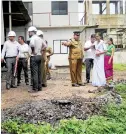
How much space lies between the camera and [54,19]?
31.2 metres

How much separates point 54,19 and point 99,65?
19.8 m

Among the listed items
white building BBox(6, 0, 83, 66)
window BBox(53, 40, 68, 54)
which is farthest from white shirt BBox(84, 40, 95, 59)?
window BBox(53, 40, 68, 54)

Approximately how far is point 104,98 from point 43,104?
139 cm

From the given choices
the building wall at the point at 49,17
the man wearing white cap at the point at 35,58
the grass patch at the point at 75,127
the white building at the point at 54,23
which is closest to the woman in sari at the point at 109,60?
the man wearing white cap at the point at 35,58

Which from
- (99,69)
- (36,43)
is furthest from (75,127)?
(99,69)

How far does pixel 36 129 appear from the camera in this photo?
5.96m

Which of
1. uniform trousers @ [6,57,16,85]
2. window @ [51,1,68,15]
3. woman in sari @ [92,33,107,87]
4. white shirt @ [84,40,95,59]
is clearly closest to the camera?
uniform trousers @ [6,57,16,85]

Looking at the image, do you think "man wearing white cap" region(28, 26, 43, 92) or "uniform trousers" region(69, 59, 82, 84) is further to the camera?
"uniform trousers" region(69, 59, 82, 84)

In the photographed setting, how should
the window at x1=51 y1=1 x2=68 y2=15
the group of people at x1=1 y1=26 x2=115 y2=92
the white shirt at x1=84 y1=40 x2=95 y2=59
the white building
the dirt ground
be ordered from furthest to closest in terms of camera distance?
the window at x1=51 y1=1 x2=68 y2=15 → the white building → the white shirt at x1=84 y1=40 x2=95 y2=59 → the group of people at x1=1 y1=26 x2=115 y2=92 → the dirt ground

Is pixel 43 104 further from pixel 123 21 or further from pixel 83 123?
pixel 123 21

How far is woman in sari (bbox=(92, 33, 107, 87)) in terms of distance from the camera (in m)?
11.7

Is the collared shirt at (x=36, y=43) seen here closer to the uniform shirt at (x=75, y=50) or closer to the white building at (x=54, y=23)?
the uniform shirt at (x=75, y=50)

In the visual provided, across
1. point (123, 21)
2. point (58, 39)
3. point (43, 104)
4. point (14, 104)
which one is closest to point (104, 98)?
point (43, 104)

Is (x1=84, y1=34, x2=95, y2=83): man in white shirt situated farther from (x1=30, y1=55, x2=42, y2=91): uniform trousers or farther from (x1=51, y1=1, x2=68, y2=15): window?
(x1=51, y1=1, x2=68, y2=15): window
